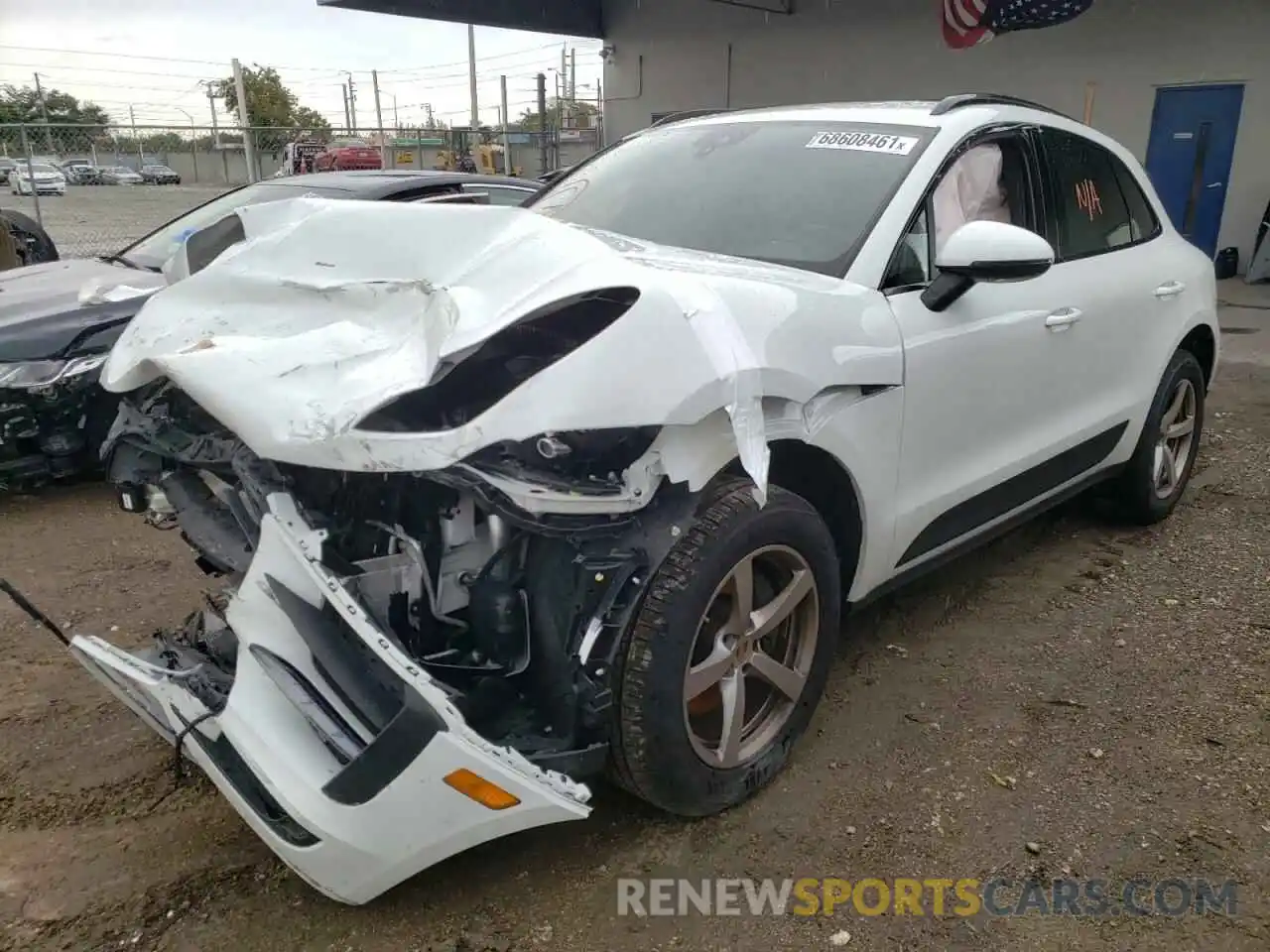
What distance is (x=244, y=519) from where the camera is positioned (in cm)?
231

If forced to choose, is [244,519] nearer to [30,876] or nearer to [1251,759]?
[30,876]

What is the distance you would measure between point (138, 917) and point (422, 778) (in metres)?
0.88

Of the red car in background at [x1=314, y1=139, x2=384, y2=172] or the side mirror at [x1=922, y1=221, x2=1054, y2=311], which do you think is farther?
the red car in background at [x1=314, y1=139, x2=384, y2=172]

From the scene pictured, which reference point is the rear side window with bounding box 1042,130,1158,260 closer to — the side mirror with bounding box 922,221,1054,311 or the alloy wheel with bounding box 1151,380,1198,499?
the alloy wheel with bounding box 1151,380,1198,499

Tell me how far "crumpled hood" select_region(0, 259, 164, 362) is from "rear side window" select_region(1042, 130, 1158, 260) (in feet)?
13.7

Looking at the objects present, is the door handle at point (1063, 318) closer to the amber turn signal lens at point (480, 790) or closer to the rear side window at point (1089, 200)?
the rear side window at point (1089, 200)

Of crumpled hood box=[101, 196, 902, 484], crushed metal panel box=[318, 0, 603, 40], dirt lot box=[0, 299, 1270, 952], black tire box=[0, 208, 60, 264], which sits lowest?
dirt lot box=[0, 299, 1270, 952]

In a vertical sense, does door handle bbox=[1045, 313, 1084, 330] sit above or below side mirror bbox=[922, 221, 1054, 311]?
below

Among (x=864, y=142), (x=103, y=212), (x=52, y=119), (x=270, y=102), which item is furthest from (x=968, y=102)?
(x=270, y=102)

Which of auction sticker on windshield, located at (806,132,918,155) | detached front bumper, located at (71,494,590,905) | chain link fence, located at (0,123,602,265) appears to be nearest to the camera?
detached front bumper, located at (71,494,590,905)

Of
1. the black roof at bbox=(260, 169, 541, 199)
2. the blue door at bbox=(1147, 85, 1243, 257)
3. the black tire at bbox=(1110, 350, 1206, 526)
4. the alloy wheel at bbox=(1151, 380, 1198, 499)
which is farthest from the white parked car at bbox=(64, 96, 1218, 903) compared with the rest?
the blue door at bbox=(1147, 85, 1243, 257)

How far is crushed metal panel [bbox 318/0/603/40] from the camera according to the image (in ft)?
49.6

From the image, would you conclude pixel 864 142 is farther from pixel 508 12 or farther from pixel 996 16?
pixel 508 12

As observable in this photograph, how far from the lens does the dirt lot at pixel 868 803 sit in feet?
7.36
